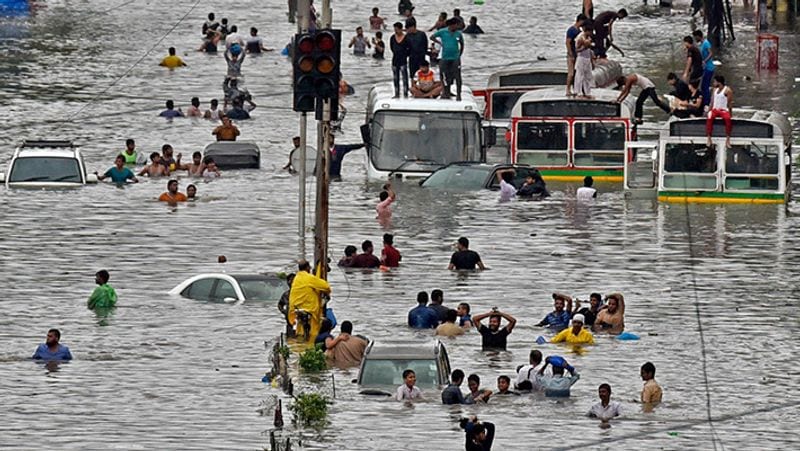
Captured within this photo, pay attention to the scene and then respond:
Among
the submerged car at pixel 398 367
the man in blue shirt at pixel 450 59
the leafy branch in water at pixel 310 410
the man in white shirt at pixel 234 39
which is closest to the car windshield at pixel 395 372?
the submerged car at pixel 398 367

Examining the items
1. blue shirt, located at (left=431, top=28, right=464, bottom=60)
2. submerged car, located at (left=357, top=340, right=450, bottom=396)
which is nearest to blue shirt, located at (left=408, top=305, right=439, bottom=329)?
submerged car, located at (left=357, top=340, right=450, bottom=396)

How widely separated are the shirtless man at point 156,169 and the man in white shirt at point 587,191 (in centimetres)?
1022

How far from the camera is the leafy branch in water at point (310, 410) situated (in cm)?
3079

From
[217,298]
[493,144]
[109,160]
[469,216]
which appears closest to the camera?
[217,298]

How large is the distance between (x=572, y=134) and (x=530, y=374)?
2080 cm

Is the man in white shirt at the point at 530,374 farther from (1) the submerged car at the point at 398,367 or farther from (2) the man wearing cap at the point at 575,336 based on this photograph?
(2) the man wearing cap at the point at 575,336

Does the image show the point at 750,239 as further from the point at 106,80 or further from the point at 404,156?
the point at 106,80

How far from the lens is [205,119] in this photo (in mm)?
64875

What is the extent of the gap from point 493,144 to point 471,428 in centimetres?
2671

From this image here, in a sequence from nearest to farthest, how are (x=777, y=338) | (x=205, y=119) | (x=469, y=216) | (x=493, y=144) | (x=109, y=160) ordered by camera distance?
1. (x=777, y=338)
2. (x=469, y=216)
3. (x=493, y=144)
4. (x=109, y=160)
5. (x=205, y=119)

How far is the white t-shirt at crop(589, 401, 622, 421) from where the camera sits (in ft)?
104

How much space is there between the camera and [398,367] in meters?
33.1

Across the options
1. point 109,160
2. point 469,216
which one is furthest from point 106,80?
point 469,216

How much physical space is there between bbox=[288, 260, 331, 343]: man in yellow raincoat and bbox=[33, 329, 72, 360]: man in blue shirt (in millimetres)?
3651
